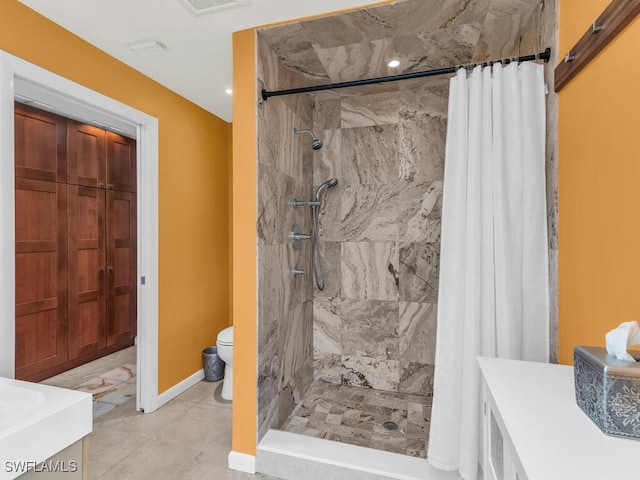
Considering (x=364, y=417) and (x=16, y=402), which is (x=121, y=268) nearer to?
(x=16, y=402)

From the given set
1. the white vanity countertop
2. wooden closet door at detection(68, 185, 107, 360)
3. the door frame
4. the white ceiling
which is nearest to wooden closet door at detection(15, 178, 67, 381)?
wooden closet door at detection(68, 185, 107, 360)

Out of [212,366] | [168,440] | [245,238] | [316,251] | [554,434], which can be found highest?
[245,238]

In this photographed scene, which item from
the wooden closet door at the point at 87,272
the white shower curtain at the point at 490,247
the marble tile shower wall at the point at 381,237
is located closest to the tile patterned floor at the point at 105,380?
the wooden closet door at the point at 87,272

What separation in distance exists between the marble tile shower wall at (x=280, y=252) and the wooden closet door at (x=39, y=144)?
7.36 feet

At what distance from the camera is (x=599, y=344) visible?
106 centimetres

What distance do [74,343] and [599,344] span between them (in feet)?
12.8

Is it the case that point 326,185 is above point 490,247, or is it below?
above

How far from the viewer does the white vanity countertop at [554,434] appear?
2.01 ft

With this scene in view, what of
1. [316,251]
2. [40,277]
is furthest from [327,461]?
[40,277]

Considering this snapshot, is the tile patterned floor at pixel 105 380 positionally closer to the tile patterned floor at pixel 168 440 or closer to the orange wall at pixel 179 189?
the tile patterned floor at pixel 168 440

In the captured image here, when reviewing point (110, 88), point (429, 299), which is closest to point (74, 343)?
point (110, 88)

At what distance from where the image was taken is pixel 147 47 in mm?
2000

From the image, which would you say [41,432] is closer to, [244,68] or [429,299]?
[244,68]

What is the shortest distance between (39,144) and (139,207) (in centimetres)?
133
